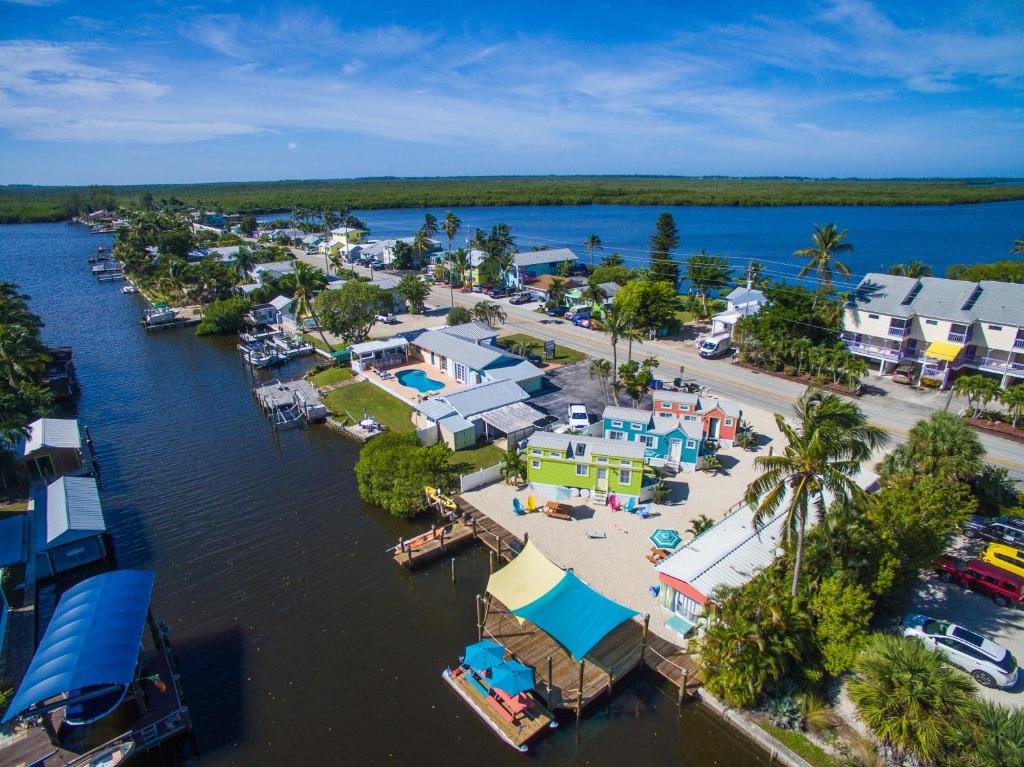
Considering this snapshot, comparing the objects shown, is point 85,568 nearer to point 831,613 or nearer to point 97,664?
point 97,664

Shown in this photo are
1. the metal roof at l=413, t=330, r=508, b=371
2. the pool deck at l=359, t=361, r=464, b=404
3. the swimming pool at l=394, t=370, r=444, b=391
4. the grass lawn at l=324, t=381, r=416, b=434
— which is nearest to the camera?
the grass lawn at l=324, t=381, r=416, b=434

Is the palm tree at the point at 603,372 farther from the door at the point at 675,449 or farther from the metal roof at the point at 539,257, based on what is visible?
the metal roof at the point at 539,257

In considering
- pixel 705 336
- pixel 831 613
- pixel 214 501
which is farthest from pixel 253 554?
pixel 705 336

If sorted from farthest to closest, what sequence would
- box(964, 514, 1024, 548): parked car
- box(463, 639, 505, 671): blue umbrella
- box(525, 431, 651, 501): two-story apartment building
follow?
box(525, 431, 651, 501): two-story apartment building
box(964, 514, 1024, 548): parked car
box(463, 639, 505, 671): blue umbrella

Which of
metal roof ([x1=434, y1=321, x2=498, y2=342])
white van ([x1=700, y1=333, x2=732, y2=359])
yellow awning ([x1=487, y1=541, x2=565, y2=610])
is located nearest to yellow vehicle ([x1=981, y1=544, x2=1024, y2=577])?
yellow awning ([x1=487, y1=541, x2=565, y2=610])

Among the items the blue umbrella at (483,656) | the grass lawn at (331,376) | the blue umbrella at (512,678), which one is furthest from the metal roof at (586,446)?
the grass lawn at (331,376)

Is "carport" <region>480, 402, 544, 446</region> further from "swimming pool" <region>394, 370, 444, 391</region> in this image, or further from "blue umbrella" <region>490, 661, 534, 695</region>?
"blue umbrella" <region>490, 661, 534, 695</region>
